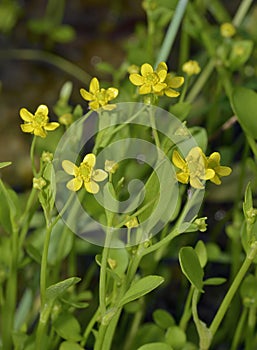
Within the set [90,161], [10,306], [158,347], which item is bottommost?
[10,306]

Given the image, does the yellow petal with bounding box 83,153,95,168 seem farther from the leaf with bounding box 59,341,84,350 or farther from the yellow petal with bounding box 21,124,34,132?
the leaf with bounding box 59,341,84,350

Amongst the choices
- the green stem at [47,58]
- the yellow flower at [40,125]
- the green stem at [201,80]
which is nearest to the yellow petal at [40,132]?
the yellow flower at [40,125]

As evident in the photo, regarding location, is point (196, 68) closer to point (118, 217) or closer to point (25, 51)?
point (118, 217)

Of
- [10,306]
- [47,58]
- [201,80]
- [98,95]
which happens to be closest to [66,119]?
[98,95]

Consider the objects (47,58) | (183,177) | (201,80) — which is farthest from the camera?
(47,58)

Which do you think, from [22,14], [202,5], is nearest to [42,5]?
[22,14]

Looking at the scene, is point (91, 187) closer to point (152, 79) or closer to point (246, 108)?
point (152, 79)

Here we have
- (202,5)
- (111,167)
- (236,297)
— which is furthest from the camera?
(202,5)
